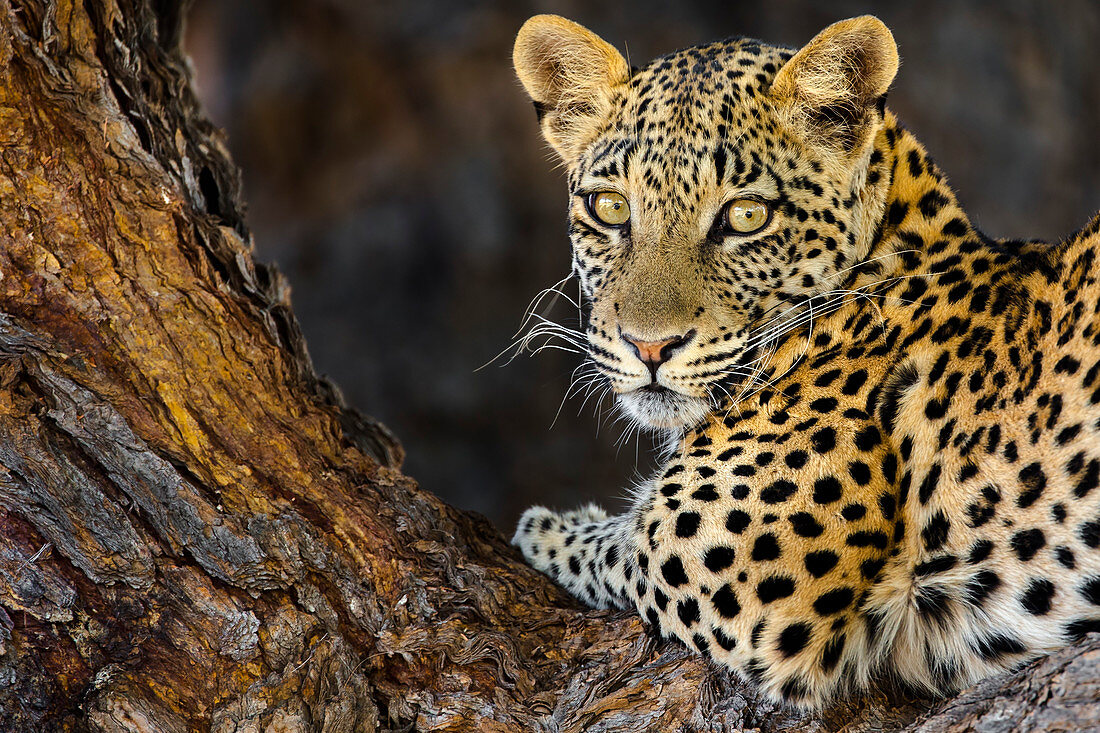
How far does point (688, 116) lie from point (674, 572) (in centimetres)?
183

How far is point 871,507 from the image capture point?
356cm

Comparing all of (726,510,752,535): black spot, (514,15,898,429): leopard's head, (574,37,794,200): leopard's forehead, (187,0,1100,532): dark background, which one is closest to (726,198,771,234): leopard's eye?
(514,15,898,429): leopard's head

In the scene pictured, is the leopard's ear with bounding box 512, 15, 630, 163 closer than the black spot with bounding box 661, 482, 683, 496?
No

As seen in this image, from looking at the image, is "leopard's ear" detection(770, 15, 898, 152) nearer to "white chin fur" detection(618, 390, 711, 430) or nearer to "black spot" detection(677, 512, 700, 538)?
"white chin fur" detection(618, 390, 711, 430)

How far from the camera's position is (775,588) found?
3553 mm

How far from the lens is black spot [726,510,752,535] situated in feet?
11.9

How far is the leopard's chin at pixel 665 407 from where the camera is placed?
4.07 meters

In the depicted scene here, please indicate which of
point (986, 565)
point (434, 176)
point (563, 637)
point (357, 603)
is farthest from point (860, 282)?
point (434, 176)

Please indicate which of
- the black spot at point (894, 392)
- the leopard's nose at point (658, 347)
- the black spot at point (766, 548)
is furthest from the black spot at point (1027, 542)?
the leopard's nose at point (658, 347)

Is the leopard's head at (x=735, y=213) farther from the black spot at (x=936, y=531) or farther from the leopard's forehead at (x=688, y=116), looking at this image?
the black spot at (x=936, y=531)

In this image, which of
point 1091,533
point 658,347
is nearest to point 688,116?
point 658,347

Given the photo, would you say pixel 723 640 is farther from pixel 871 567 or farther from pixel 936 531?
pixel 936 531

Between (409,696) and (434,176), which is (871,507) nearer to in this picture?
(409,696)

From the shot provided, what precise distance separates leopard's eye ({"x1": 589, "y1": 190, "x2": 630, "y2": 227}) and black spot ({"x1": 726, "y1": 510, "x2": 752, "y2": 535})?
1.36 metres
